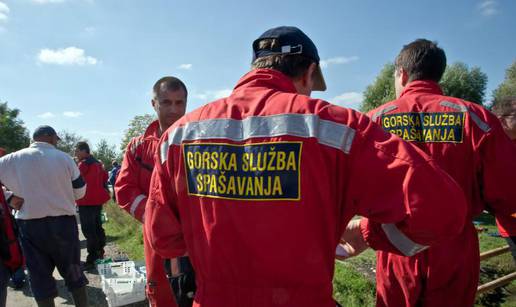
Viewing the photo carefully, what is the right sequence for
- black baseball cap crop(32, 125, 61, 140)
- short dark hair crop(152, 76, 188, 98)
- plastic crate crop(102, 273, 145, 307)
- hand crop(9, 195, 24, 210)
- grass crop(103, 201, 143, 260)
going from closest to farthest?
short dark hair crop(152, 76, 188, 98)
hand crop(9, 195, 24, 210)
plastic crate crop(102, 273, 145, 307)
black baseball cap crop(32, 125, 61, 140)
grass crop(103, 201, 143, 260)

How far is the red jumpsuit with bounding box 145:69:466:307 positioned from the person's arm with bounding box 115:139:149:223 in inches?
78.7

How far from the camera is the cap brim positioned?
180 cm

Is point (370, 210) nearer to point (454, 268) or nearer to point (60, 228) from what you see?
point (454, 268)

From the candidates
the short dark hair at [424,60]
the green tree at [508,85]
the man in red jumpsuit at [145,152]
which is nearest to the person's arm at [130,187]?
the man in red jumpsuit at [145,152]

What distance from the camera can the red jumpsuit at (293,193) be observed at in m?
1.27

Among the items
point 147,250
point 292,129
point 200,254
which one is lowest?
point 147,250

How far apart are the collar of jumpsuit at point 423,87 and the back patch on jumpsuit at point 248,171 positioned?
5.34 ft

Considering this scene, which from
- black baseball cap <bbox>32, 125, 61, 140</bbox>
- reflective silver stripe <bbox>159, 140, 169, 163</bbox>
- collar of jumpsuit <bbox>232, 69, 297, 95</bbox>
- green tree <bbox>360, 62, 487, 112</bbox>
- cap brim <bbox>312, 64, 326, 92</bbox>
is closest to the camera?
collar of jumpsuit <bbox>232, 69, 297, 95</bbox>

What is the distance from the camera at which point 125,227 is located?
405 inches

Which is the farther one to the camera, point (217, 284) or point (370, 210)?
point (217, 284)

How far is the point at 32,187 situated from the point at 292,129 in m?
4.40

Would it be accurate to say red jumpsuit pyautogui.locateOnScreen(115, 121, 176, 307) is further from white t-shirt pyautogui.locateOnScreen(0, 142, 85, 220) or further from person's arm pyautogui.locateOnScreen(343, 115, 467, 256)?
person's arm pyautogui.locateOnScreen(343, 115, 467, 256)

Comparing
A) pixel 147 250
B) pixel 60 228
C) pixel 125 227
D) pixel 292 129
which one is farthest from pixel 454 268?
pixel 125 227

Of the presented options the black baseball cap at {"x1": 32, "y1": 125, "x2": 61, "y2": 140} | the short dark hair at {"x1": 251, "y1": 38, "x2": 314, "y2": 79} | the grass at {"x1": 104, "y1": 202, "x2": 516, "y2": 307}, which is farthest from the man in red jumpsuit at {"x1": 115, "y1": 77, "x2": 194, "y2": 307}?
the grass at {"x1": 104, "y1": 202, "x2": 516, "y2": 307}
